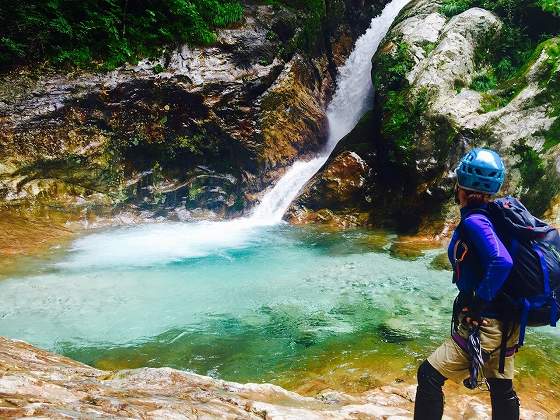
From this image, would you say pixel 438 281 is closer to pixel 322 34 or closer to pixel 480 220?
pixel 480 220

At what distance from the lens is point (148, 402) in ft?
8.46

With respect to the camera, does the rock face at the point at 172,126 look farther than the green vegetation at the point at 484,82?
Yes

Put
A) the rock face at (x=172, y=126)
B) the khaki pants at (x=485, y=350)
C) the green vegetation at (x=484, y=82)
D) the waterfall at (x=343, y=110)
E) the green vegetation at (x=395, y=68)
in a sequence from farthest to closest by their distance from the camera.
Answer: the waterfall at (x=343, y=110)
the green vegetation at (x=395, y=68)
the rock face at (x=172, y=126)
the green vegetation at (x=484, y=82)
the khaki pants at (x=485, y=350)

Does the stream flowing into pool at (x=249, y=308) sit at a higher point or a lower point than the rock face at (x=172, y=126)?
lower

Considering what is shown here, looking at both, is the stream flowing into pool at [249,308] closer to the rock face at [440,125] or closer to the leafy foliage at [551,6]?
the rock face at [440,125]

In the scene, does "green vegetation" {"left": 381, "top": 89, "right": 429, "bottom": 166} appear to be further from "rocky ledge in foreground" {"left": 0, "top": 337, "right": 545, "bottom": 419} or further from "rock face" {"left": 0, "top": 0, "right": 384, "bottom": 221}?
"rocky ledge in foreground" {"left": 0, "top": 337, "right": 545, "bottom": 419}

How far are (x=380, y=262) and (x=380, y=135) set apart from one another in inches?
173

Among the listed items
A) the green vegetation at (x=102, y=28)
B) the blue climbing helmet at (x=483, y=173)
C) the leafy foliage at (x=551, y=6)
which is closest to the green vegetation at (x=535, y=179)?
the leafy foliage at (x=551, y=6)

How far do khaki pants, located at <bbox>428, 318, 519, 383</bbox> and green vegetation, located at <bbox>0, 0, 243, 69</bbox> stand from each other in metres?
11.8

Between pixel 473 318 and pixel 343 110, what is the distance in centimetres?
1412

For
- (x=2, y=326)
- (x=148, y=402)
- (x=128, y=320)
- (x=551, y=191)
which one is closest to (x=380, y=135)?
(x=551, y=191)

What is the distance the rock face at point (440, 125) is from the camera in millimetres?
9289

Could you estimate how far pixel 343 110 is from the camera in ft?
51.9

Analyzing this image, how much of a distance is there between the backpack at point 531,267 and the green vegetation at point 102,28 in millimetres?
11818
